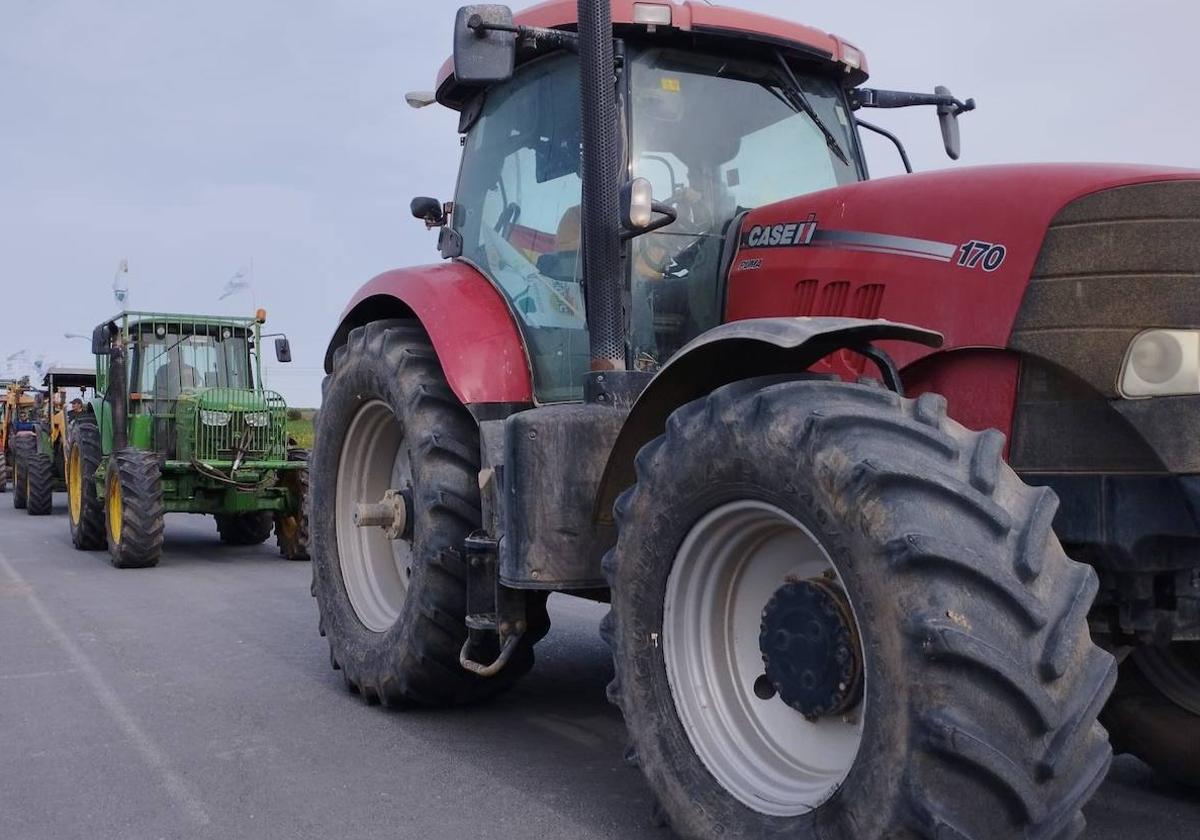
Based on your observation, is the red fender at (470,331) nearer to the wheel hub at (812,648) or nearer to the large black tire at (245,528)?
the wheel hub at (812,648)

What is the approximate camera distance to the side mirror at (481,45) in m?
3.73

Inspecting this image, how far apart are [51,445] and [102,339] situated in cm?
587

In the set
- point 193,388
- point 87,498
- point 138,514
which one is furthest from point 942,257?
point 87,498

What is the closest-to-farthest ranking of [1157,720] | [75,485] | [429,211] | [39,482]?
[1157,720]
[429,211]
[75,485]
[39,482]

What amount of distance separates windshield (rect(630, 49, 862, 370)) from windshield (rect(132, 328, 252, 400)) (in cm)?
977

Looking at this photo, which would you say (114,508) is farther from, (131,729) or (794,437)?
(794,437)

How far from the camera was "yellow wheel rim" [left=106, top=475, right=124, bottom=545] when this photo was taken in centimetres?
1135

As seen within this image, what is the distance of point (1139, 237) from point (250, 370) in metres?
11.7

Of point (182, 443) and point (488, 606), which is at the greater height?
point (182, 443)

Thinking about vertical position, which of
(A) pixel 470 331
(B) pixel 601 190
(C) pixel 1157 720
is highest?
(B) pixel 601 190

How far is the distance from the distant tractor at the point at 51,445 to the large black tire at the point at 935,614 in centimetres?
1592

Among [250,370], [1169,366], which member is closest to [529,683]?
[1169,366]

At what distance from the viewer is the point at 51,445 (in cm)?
1822

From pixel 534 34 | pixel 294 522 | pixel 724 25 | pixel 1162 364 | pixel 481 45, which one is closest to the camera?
pixel 1162 364
